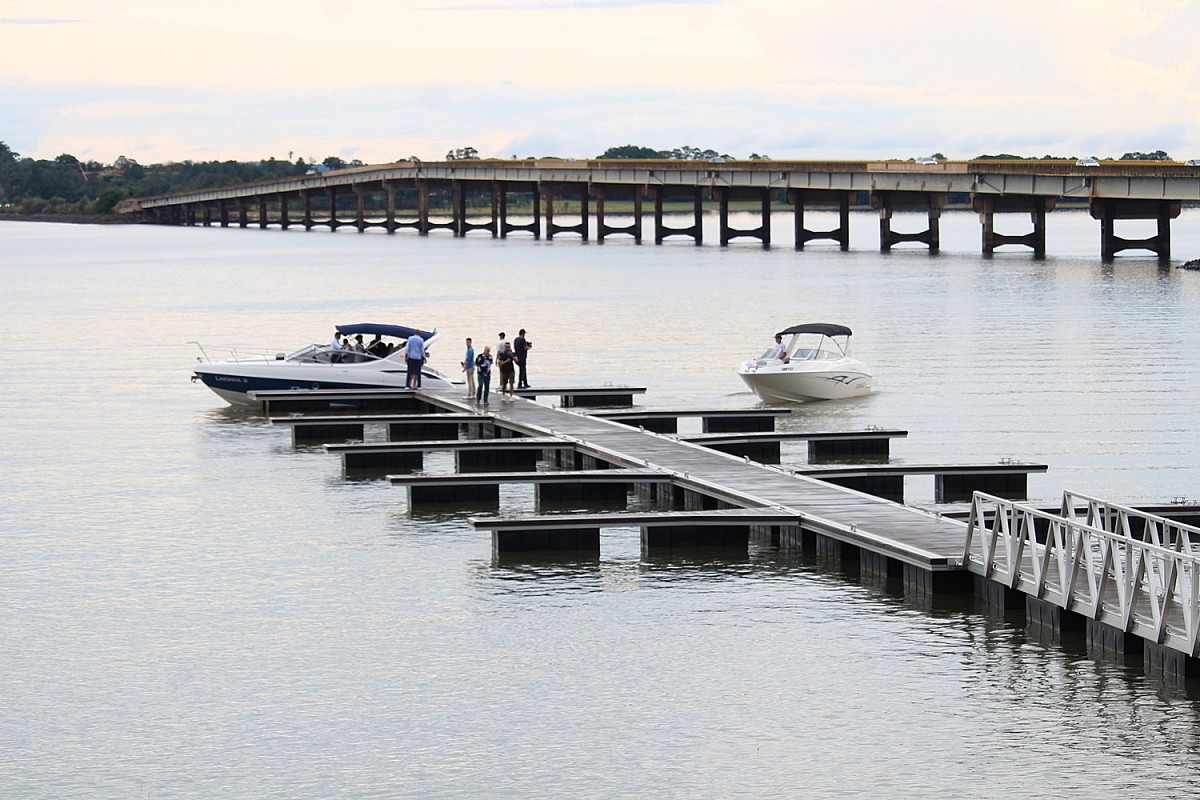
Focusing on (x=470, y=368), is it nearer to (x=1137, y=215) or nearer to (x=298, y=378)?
(x=298, y=378)

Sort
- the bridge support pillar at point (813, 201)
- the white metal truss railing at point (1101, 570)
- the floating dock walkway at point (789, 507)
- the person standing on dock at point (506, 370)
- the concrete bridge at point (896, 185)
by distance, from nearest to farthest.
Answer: the white metal truss railing at point (1101, 570) → the floating dock walkway at point (789, 507) → the person standing on dock at point (506, 370) → the concrete bridge at point (896, 185) → the bridge support pillar at point (813, 201)

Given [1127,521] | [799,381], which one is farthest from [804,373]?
[1127,521]

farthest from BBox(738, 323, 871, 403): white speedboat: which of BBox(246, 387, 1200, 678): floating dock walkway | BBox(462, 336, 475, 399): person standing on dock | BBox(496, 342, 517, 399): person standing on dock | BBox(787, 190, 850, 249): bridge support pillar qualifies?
BBox(787, 190, 850, 249): bridge support pillar

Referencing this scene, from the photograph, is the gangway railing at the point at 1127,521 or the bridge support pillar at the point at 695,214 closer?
the gangway railing at the point at 1127,521

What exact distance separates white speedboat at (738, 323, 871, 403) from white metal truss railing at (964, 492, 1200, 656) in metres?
23.0

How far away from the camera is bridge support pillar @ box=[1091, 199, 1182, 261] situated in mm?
121938

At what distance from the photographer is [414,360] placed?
1841 inches

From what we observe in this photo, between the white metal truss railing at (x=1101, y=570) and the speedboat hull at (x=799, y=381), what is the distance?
22.9 meters

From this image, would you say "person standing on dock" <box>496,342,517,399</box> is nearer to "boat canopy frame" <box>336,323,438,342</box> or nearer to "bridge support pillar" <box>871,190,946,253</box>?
"boat canopy frame" <box>336,323,438,342</box>

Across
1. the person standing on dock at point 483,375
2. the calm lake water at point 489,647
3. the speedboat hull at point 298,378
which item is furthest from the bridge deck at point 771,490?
the speedboat hull at point 298,378

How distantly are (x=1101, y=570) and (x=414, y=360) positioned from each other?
27.2 meters

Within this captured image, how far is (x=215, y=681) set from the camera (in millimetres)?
21062

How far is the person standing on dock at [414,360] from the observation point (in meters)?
46.8

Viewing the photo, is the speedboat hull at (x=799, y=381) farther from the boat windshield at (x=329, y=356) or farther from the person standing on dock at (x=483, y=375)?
the boat windshield at (x=329, y=356)
